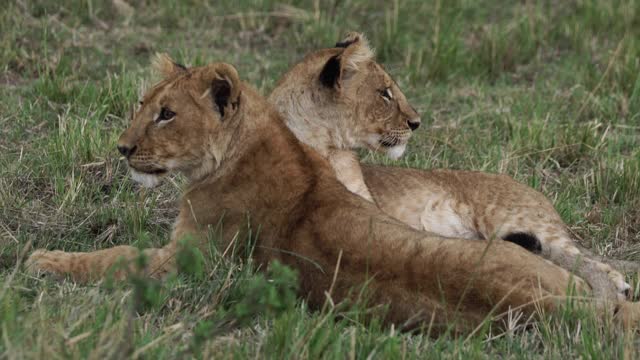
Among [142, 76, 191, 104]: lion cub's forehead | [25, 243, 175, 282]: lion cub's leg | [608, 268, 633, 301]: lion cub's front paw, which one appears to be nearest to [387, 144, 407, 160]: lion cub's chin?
[608, 268, 633, 301]: lion cub's front paw

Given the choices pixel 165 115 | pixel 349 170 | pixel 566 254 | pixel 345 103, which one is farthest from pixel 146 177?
pixel 566 254

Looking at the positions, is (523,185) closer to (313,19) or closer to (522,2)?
(313,19)

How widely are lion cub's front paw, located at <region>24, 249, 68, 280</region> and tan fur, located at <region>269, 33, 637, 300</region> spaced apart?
1360 mm

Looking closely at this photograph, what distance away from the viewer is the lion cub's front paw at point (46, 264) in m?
4.23

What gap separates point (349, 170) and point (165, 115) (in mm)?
1123

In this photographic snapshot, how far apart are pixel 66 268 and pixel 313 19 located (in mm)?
4353

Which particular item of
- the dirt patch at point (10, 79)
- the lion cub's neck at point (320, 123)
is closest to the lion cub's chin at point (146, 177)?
the lion cub's neck at point (320, 123)

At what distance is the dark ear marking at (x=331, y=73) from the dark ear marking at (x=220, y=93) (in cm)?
98

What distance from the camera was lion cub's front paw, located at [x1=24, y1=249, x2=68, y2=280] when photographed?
423 cm

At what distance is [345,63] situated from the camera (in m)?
5.45

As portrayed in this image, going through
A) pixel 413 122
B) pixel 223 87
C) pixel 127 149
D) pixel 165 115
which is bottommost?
pixel 413 122

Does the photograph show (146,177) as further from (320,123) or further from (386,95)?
(386,95)

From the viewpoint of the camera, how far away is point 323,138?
543 centimetres

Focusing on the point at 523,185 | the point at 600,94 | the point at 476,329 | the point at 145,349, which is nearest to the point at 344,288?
the point at 476,329
